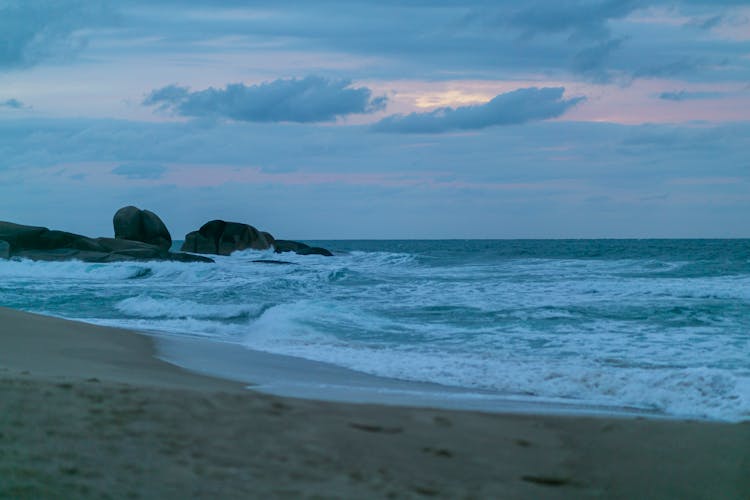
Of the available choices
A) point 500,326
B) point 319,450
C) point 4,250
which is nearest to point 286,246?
point 4,250

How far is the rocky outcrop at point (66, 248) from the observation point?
37500 millimetres

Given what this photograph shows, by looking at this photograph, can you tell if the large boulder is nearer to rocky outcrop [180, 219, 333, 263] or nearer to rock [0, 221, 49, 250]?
rocky outcrop [180, 219, 333, 263]

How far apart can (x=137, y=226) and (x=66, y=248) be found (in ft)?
23.2

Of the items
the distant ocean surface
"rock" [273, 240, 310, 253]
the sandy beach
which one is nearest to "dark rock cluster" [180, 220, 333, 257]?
"rock" [273, 240, 310, 253]

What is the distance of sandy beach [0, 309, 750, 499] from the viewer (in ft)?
13.5

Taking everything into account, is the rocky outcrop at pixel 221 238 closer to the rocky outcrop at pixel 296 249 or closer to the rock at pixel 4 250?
the rocky outcrop at pixel 296 249

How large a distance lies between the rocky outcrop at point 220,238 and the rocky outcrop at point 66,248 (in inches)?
393

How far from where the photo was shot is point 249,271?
3650 centimetres

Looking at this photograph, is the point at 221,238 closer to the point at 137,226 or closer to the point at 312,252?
the point at 137,226

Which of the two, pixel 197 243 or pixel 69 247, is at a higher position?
pixel 197 243

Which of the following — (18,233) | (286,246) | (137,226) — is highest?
(137,226)

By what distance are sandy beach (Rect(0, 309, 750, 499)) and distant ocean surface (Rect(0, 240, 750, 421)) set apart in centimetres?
223

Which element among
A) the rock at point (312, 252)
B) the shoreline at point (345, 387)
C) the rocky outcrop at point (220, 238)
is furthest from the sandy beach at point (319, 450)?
the rock at point (312, 252)

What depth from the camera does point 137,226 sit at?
46688 millimetres
